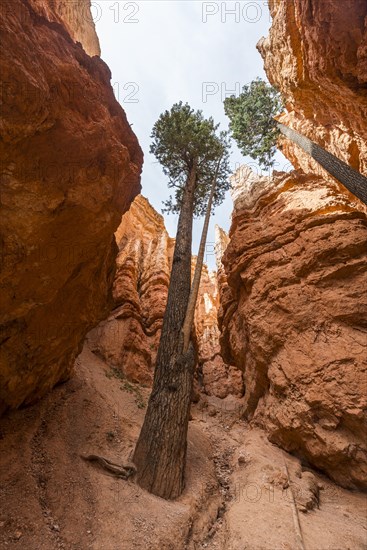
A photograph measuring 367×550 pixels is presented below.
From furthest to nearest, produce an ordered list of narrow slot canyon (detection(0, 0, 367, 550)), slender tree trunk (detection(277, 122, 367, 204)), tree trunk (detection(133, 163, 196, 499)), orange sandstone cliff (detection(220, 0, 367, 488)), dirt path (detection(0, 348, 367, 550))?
1. orange sandstone cliff (detection(220, 0, 367, 488))
2. slender tree trunk (detection(277, 122, 367, 204))
3. tree trunk (detection(133, 163, 196, 499))
4. dirt path (detection(0, 348, 367, 550))
5. narrow slot canyon (detection(0, 0, 367, 550))

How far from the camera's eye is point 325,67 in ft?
24.5

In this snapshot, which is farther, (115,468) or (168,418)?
(168,418)

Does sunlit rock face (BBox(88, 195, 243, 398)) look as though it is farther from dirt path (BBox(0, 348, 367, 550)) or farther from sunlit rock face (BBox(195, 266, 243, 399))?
dirt path (BBox(0, 348, 367, 550))

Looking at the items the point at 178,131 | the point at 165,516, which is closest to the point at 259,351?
the point at 165,516

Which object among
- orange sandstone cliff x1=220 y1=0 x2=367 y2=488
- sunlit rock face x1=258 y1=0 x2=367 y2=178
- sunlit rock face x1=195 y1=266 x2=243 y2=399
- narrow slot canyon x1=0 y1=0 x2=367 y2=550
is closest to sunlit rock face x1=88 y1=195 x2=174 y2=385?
narrow slot canyon x1=0 y1=0 x2=367 y2=550

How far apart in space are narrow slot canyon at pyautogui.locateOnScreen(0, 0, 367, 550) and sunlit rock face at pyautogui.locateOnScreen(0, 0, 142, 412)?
0.08 ft

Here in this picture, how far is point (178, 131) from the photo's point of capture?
1135 cm

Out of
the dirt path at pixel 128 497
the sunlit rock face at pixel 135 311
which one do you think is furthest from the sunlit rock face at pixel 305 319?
the sunlit rock face at pixel 135 311

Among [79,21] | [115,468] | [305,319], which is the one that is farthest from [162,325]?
[79,21]

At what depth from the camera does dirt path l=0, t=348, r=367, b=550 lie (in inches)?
161

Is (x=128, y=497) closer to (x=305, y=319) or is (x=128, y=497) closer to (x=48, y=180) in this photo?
(x=48, y=180)

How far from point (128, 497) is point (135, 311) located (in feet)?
32.5

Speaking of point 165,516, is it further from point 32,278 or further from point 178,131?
point 178,131

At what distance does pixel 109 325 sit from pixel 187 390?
313 inches
